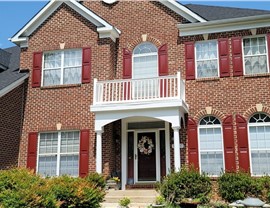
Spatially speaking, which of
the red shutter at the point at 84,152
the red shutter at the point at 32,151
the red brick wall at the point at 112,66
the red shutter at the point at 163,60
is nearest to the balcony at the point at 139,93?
the red brick wall at the point at 112,66

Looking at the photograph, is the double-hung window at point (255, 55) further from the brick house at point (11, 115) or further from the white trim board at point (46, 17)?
the brick house at point (11, 115)

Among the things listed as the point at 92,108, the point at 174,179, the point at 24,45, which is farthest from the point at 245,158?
the point at 24,45

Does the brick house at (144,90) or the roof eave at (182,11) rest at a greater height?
the roof eave at (182,11)

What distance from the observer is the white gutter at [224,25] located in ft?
45.1

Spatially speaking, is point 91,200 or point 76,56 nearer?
point 91,200

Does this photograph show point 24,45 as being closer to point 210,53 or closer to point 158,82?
point 158,82

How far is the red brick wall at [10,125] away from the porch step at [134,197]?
4649mm

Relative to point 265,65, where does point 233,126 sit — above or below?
below

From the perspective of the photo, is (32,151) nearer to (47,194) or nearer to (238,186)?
(47,194)

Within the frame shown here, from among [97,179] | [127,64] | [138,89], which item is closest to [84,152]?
[97,179]

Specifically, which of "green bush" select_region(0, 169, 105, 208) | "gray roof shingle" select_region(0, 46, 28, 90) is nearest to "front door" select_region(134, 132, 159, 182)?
"green bush" select_region(0, 169, 105, 208)

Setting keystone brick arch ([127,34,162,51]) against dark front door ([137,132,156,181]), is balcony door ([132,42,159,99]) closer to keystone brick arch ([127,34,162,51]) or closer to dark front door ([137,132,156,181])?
keystone brick arch ([127,34,162,51])

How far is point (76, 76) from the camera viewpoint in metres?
15.2

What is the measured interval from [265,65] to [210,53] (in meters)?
2.15
